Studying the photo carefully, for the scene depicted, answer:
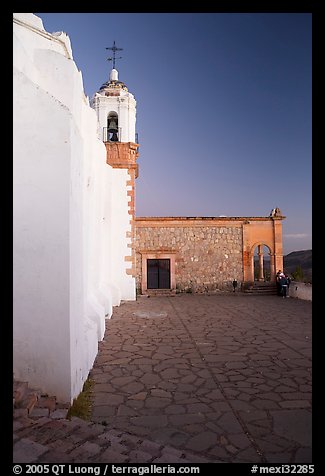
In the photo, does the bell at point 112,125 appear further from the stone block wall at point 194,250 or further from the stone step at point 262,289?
the stone step at point 262,289

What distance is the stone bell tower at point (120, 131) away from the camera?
13.9 m

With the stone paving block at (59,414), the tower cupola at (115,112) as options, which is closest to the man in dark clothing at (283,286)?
the tower cupola at (115,112)

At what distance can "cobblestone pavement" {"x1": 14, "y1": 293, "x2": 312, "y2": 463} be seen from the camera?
2938 millimetres

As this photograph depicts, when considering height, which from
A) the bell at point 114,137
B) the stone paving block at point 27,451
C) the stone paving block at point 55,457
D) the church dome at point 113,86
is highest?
the church dome at point 113,86

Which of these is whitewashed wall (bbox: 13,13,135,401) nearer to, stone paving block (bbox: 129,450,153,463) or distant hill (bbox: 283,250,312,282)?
stone paving block (bbox: 129,450,153,463)

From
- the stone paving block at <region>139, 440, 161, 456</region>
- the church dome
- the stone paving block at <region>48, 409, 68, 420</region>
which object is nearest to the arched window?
the church dome

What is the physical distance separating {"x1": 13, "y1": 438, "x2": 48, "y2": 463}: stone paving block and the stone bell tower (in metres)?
10.9

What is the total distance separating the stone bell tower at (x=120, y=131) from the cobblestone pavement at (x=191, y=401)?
6670 mm

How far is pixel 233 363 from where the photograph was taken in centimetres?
564

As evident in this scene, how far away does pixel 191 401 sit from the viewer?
13.8 ft

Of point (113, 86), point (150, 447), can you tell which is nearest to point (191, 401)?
point (150, 447)

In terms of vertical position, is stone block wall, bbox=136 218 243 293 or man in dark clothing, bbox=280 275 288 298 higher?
stone block wall, bbox=136 218 243 293
